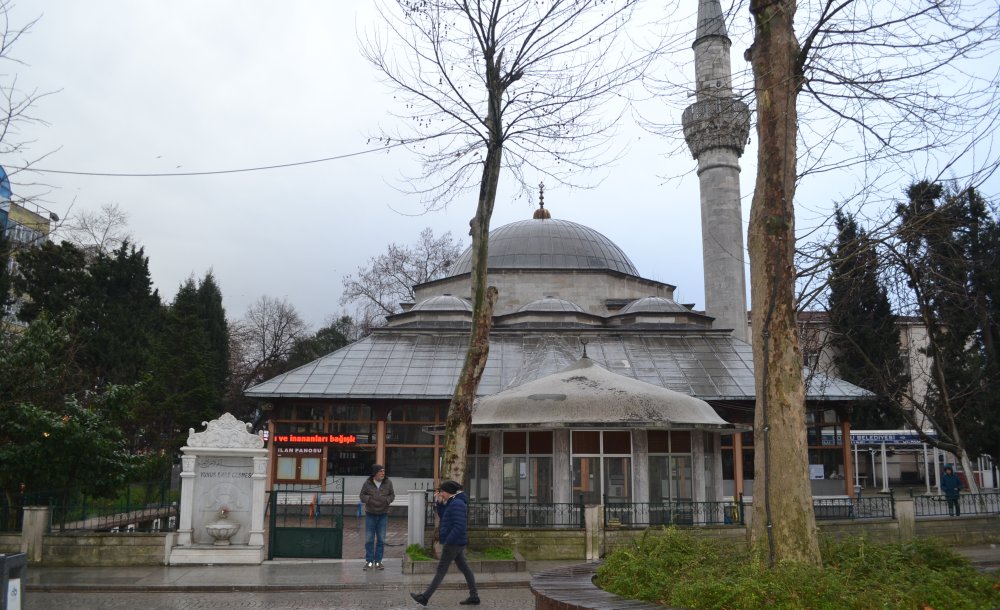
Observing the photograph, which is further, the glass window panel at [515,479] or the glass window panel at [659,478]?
the glass window panel at [515,479]

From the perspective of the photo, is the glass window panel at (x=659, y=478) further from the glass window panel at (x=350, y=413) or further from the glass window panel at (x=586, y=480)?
the glass window panel at (x=350, y=413)

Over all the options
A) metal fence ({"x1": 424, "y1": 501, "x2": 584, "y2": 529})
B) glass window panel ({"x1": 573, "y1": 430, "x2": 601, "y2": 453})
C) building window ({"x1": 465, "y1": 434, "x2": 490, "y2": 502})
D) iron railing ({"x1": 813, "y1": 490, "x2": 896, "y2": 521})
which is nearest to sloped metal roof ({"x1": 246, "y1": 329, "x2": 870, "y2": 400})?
iron railing ({"x1": 813, "y1": 490, "x2": 896, "y2": 521})

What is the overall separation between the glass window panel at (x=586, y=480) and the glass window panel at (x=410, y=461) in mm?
10714

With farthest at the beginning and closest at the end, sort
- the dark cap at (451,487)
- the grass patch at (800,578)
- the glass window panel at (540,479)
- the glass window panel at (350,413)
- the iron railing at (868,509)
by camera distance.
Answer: the glass window panel at (350,413) → the iron railing at (868,509) → the glass window panel at (540,479) → the dark cap at (451,487) → the grass patch at (800,578)

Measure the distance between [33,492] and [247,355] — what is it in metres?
44.7

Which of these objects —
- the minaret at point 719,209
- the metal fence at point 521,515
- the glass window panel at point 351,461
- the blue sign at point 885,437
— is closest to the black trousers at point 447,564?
the metal fence at point 521,515

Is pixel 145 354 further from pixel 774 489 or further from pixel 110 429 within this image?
pixel 774 489

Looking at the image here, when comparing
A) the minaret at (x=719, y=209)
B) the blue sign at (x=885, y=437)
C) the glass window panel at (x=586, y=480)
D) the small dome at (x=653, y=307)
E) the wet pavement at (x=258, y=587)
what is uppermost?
the minaret at (x=719, y=209)

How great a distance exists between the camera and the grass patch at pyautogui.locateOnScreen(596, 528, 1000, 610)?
19.4 feet

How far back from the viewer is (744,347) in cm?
3159

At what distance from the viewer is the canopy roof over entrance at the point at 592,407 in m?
16.7

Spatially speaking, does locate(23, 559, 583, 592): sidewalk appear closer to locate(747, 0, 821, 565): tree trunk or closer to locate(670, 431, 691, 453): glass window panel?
locate(670, 431, 691, 453): glass window panel

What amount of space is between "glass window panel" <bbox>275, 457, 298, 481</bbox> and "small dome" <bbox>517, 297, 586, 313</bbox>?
14588mm

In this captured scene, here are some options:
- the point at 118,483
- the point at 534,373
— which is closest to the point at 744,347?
the point at 534,373
